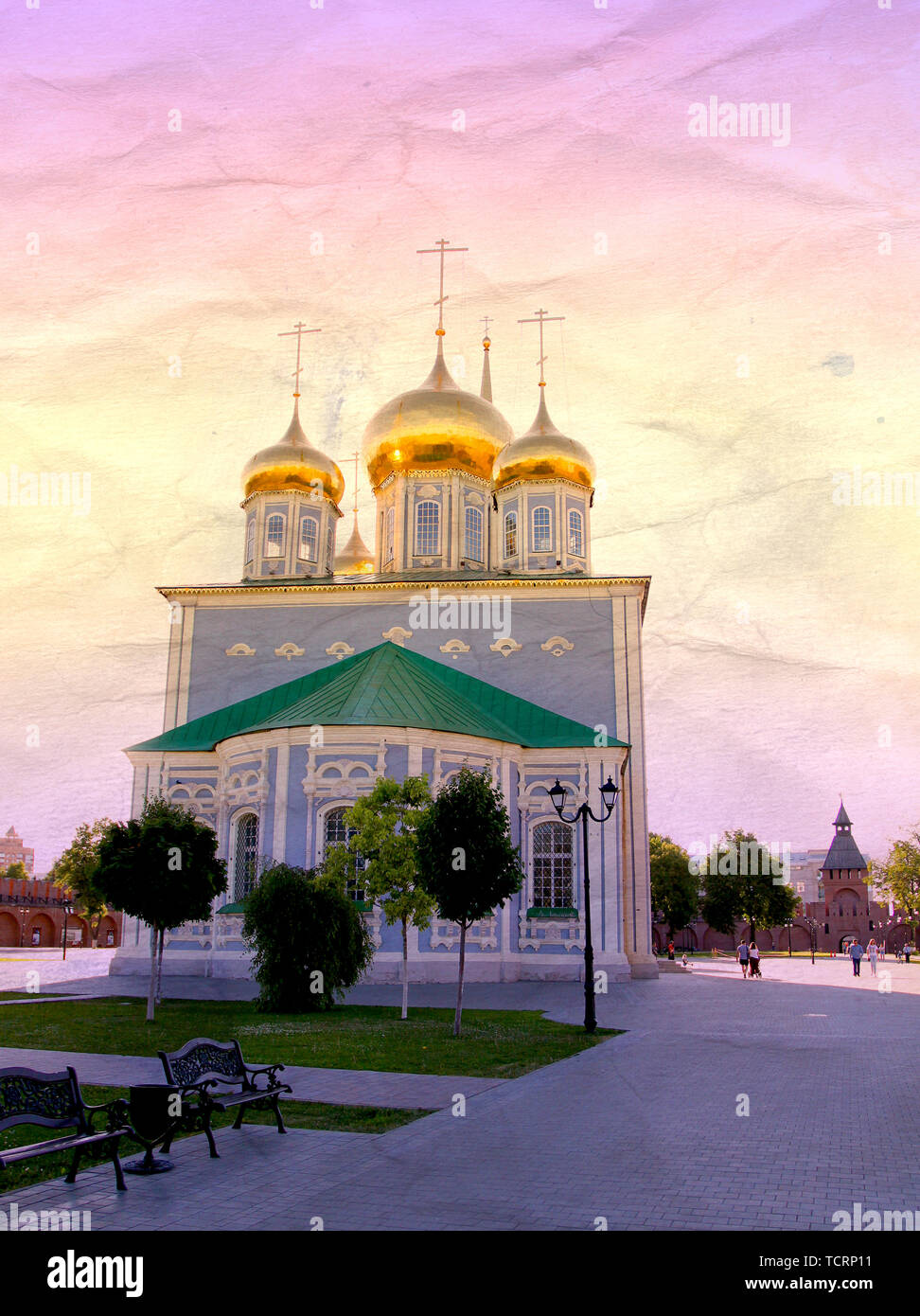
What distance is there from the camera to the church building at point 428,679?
→ 31.1 meters

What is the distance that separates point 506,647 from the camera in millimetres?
40062

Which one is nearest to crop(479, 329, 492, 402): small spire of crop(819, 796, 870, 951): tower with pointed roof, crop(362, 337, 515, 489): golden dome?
crop(362, 337, 515, 489): golden dome

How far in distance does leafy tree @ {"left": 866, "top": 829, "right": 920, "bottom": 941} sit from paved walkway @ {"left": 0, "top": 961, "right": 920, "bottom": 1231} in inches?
2261

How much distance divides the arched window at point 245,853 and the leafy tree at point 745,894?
5243 cm

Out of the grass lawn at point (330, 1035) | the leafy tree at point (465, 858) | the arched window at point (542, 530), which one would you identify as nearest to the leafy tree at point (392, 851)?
the leafy tree at point (465, 858)

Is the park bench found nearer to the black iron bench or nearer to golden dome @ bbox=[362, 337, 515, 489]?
the black iron bench

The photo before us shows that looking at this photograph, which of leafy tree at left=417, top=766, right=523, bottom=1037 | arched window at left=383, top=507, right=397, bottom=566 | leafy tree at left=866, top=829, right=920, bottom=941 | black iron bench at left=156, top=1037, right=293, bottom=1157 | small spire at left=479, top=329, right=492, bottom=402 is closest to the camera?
black iron bench at left=156, top=1037, right=293, bottom=1157

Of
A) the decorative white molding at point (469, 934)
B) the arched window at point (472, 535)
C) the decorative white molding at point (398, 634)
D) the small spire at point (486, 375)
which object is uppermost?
the small spire at point (486, 375)

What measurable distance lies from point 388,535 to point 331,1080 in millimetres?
33374

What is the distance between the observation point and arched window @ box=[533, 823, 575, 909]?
111ft

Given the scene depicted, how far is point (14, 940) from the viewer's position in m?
76.2

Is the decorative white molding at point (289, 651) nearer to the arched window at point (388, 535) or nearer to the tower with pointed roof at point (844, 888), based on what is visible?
the arched window at point (388, 535)

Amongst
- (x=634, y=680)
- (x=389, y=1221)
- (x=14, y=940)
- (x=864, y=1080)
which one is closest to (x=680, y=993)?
(x=634, y=680)
